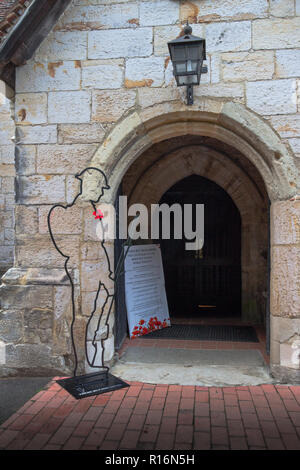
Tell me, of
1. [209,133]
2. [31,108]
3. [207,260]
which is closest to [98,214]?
[31,108]

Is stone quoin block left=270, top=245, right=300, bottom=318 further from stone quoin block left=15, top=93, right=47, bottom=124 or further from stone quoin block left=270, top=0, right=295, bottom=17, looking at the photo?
stone quoin block left=15, top=93, right=47, bottom=124

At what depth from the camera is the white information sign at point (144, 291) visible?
4.61 meters

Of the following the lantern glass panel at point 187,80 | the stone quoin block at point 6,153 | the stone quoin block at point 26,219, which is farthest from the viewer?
the stone quoin block at point 6,153

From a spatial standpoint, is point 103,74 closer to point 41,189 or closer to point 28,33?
point 28,33

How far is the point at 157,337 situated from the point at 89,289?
1566mm

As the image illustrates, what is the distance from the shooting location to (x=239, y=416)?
2646mm

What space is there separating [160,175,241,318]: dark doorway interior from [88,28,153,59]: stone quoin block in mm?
2755

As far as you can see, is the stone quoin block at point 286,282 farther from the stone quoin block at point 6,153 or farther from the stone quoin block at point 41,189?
the stone quoin block at point 6,153

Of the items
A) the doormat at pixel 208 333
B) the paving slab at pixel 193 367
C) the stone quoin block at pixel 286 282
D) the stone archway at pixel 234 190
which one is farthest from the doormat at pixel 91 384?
the stone archway at pixel 234 190

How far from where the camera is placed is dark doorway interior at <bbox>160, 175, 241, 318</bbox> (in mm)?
5961

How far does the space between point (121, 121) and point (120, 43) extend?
0.73m

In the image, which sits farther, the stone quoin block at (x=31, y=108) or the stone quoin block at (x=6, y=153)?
the stone quoin block at (x=6, y=153)

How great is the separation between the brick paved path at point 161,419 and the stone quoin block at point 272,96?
2383mm

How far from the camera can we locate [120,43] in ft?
11.4
